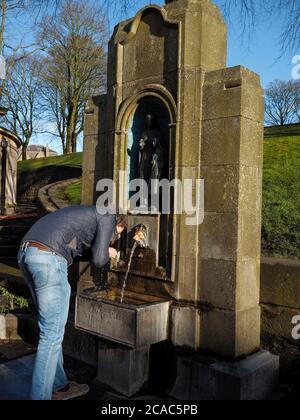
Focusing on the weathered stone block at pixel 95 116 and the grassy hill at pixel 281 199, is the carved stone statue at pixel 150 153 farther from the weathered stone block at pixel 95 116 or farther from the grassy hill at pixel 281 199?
the grassy hill at pixel 281 199

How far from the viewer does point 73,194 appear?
42.1 feet

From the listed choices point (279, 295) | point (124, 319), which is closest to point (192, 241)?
point (124, 319)

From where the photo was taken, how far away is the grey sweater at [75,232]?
3559 millimetres

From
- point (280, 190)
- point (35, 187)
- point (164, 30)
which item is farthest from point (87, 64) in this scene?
point (164, 30)

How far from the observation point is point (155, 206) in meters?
4.86

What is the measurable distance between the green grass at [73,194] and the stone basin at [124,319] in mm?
7193

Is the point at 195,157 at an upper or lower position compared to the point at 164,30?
lower

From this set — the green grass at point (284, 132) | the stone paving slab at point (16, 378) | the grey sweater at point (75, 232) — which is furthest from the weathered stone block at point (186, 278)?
the green grass at point (284, 132)

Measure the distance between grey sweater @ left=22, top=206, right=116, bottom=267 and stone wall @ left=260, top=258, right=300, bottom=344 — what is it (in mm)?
2383

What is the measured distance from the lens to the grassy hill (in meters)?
6.66

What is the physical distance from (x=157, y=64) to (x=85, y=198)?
211cm

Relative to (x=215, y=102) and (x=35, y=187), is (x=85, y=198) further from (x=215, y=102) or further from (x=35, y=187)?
(x=35, y=187)

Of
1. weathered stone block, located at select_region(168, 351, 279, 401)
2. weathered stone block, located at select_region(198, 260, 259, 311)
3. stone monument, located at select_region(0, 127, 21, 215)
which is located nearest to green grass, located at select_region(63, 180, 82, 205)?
stone monument, located at select_region(0, 127, 21, 215)
